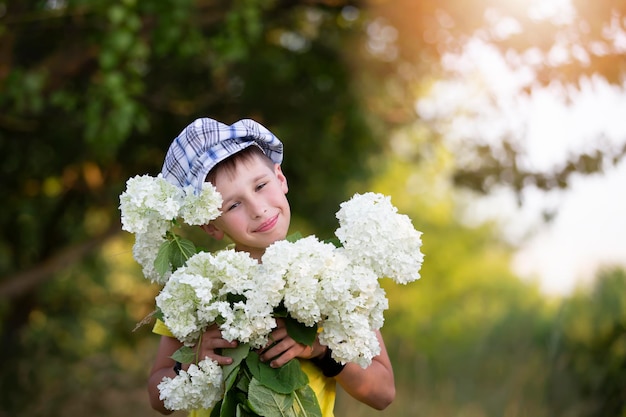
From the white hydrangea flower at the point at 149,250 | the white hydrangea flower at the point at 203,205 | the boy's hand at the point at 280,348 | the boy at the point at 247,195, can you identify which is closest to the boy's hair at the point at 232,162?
the boy at the point at 247,195

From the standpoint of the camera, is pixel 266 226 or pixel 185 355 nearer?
pixel 185 355

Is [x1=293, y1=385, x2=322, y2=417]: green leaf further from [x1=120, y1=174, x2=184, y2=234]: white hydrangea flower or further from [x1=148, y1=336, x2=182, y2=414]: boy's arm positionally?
[x1=120, y1=174, x2=184, y2=234]: white hydrangea flower

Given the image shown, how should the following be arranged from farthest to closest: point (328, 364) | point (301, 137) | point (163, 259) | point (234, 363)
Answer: point (301, 137) → point (328, 364) → point (163, 259) → point (234, 363)

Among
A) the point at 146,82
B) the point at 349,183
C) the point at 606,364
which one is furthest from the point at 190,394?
the point at 349,183

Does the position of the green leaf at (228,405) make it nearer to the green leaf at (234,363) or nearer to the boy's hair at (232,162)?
the green leaf at (234,363)

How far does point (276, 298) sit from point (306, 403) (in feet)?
1.14

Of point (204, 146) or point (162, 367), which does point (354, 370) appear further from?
point (204, 146)

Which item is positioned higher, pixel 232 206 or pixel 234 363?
pixel 232 206

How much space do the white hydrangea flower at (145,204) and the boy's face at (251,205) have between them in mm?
163

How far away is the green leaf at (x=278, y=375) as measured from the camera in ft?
7.25

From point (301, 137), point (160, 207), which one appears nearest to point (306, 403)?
point (160, 207)

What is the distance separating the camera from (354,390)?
253 centimetres

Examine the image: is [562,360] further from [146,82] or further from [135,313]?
[135,313]

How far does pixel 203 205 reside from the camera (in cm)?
235
